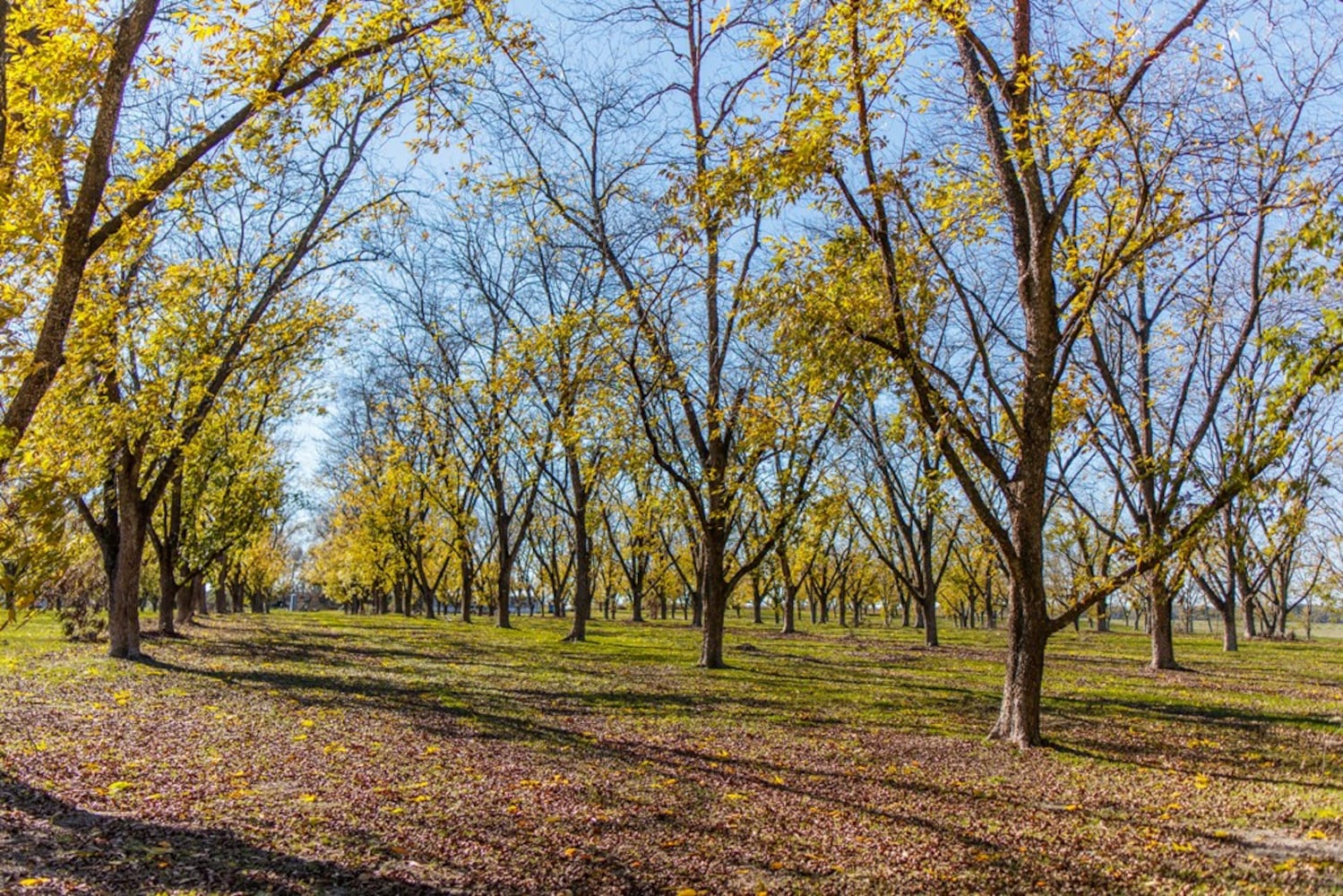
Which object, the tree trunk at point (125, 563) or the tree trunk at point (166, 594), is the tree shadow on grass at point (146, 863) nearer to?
the tree trunk at point (125, 563)

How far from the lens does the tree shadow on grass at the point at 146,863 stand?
419 centimetres

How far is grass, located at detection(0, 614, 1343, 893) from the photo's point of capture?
4.61 meters

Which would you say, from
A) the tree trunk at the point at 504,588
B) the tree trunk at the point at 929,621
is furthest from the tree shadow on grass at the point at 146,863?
the tree trunk at the point at 504,588

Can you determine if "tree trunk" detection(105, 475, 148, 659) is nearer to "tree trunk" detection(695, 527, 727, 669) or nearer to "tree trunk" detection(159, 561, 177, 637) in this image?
"tree trunk" detection(159, 561, 177, 637)

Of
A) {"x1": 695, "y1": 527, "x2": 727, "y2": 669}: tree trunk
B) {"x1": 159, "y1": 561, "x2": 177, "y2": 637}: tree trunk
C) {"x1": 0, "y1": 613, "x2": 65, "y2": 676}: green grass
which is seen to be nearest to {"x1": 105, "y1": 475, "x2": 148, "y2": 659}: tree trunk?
{"x1": 0, "y1": 613, "x2": 65, "y2": 676}: green grass

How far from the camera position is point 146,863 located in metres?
4.48

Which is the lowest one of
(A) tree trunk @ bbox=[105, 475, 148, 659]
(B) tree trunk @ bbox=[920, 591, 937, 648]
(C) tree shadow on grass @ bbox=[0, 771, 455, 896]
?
(B) tree trunk @ bbox=[920, 591, 937, 648]

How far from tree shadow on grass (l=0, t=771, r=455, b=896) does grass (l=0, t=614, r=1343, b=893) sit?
0.02 metres

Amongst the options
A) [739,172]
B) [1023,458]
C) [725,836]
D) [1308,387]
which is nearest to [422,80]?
[739,172]

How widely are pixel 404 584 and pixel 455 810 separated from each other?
46953 millimetres

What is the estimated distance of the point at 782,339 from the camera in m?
8.69

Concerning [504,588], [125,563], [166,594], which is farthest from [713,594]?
[504,588]

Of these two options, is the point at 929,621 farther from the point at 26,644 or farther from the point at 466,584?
the point at 26,644

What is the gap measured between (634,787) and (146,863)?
130 inches
